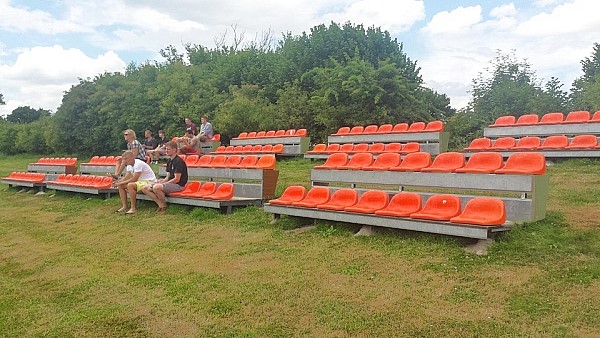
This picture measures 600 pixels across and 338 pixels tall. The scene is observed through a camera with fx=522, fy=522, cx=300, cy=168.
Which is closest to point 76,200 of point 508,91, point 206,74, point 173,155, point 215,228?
point 173,155

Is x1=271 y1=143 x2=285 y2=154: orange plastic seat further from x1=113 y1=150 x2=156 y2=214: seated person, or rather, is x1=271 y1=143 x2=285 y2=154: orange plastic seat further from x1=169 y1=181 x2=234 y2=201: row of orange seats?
x1=113 y1=150 x2=156 y2=214: seated person

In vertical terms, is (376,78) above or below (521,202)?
above

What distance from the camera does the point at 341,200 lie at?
789 centimetres

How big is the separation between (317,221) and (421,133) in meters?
7.50

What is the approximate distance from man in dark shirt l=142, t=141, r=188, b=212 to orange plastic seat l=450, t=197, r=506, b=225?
606cm

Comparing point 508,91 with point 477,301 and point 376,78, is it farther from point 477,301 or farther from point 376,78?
point 477,301

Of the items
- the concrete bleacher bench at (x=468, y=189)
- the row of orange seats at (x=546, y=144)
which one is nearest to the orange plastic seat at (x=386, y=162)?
the concrete bleacher bench at (x=468, y=189)

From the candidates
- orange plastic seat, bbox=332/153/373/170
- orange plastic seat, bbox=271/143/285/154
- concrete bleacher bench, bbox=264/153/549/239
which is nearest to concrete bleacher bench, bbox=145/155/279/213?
concrete bleacher bench, bbox=264/153/549/239

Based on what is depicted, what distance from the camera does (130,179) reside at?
10.6m

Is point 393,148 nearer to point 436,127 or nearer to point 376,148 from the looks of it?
point 376,148

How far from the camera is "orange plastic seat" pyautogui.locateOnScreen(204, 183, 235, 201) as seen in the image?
9421mm

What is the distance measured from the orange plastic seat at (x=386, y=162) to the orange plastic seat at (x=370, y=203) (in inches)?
48.4

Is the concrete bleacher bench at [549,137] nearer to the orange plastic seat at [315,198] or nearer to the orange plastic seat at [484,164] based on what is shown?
the orange plastic seat at [484,164]

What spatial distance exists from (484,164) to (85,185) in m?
9.81
